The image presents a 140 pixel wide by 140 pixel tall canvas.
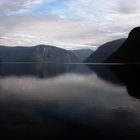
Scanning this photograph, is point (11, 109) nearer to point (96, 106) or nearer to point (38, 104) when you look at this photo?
point (38, 104)

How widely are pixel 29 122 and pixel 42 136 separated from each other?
18.9ft

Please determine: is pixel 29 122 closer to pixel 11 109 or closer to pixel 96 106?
pixel 11 109

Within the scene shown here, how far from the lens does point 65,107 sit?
36938mm

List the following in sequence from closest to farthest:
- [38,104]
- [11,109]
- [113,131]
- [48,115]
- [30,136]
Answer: [30,136], [113,131], [48,115], [11,109], [38,104]

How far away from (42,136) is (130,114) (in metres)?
13.2

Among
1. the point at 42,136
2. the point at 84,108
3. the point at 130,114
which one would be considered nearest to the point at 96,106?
the point at 84,108

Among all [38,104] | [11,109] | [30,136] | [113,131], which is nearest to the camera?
[30,136]

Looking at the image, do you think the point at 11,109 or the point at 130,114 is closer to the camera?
the point at 130,114

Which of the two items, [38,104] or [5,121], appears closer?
[5,121]

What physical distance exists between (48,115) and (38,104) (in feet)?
28.4

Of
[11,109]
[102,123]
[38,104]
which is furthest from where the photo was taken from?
[38,104]

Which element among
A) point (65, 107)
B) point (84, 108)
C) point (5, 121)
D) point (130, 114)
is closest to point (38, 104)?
point (65, 107)

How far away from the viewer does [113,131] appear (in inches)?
958

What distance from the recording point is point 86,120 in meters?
28.9
